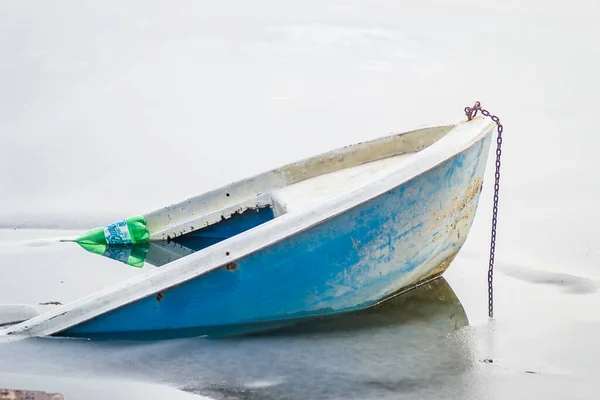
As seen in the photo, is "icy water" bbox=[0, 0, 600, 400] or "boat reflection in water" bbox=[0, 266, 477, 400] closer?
"boat reflection in water" bbox=[0, 266, 477, 400]

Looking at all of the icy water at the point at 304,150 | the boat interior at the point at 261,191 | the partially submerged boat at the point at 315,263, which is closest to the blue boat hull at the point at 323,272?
the partially submerged boat at the point at 315,263

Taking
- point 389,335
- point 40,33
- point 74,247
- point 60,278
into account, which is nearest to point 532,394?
point 389,335

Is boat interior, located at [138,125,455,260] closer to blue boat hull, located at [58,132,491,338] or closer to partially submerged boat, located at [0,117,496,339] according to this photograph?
partially submerged boat, located at [0,117,496,339]

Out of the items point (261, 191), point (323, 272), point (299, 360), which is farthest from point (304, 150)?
point (299, 360)

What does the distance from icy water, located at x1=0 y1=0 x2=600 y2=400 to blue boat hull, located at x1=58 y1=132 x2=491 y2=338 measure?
0.39ft

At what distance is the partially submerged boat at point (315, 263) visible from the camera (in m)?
4.29

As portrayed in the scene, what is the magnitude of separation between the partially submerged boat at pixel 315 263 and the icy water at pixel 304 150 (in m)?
0.13

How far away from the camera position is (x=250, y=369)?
4000 mm

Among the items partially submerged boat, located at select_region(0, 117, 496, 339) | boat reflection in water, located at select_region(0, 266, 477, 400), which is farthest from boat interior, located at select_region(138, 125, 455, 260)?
boat reflection in water, located at select_region(0, 266, 477, 400)

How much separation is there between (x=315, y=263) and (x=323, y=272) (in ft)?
0.26

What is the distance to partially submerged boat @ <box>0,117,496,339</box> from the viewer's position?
4.29 metres

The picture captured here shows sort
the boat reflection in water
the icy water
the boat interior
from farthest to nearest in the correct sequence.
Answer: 1. the boat interior
2. the icy water
3. the boat reflection in water

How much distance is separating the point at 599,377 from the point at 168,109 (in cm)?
647

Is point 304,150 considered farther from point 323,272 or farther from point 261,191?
point 323,272
